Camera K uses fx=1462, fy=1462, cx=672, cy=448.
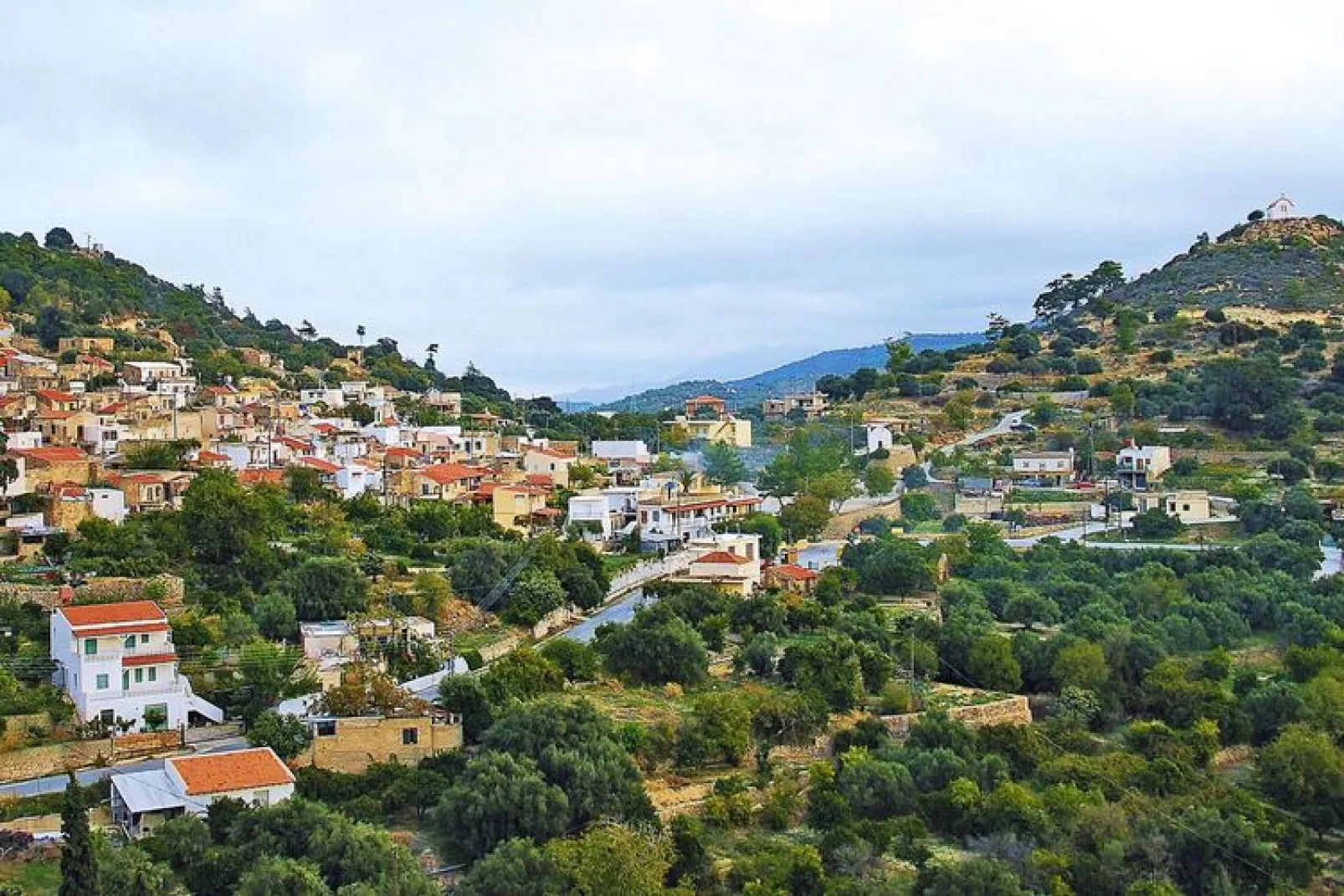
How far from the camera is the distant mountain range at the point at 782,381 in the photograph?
317ft

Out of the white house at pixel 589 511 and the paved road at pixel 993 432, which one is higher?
the paved road at pixel 993 432

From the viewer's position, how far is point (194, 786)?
1647 centimetres

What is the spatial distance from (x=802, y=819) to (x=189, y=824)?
7363 millimetres

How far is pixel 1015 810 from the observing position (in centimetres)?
1759

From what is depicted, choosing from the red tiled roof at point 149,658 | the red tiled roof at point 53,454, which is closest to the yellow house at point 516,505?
the red tiled roof at point 53,454

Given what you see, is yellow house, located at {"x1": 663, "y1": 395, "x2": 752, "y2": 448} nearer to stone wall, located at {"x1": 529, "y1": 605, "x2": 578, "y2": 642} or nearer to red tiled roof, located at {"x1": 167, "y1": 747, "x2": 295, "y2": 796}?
stone wall, located at {"x1": 529, "y1": 605, "x2": 578, "y2": 642}

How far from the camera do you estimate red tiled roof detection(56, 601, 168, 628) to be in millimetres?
19344

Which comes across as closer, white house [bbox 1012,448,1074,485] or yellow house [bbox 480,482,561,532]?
yellow house [bbox 480,482,561,532]

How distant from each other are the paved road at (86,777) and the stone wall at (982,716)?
9.28m

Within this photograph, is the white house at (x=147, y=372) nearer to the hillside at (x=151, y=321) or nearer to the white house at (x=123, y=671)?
the hillside at (x=151, y=321)

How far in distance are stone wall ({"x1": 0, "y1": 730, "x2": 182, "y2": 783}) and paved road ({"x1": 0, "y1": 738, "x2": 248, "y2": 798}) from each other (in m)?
0.12

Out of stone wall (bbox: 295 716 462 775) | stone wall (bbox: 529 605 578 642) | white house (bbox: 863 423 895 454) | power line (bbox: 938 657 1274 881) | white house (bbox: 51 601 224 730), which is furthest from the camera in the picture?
white house (bbox: 863 423 895 454)

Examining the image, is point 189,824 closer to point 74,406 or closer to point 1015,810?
point 1015,810

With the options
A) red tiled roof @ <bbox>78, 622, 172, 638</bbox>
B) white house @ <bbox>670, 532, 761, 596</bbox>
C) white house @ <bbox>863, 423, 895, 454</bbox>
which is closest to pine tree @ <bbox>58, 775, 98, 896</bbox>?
red tiled roof @ <bbox>78, 622, 172, 638</bbox>
